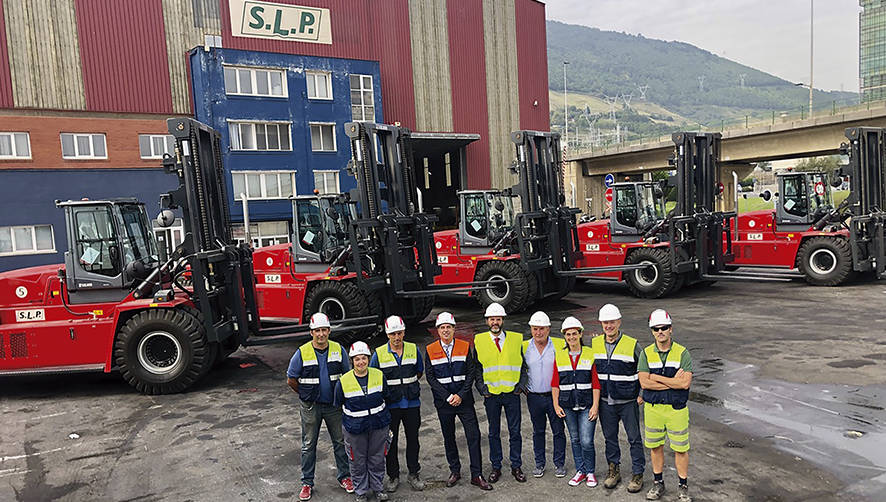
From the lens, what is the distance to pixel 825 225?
49.4ft

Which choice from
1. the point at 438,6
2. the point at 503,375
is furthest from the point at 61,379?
the point at 438,6

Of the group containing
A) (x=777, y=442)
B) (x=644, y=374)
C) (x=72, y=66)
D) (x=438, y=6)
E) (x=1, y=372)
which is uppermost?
(x=438, y=6)

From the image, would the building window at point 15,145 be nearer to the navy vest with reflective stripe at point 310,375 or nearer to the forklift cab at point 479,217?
the forklift cab at point 479,217

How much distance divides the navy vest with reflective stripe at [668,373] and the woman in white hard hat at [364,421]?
2.09 meters

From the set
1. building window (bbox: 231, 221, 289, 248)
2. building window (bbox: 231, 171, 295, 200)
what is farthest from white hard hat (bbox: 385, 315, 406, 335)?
building window (bbox: 231, 171, 295, 200)

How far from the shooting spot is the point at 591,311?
1322 centimetres

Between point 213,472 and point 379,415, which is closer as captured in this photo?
point 379,415

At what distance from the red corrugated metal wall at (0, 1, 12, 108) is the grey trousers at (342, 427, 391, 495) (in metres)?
25.9

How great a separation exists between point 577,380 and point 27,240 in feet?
83.4

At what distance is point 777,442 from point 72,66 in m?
28.3

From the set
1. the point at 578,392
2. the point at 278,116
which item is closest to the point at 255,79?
the point at 278,116

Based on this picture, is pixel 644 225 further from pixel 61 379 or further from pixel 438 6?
pixel 438 6

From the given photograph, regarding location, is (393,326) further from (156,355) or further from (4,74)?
(4,74)

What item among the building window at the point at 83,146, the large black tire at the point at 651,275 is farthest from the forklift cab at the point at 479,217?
the building window at the point at 83,146
